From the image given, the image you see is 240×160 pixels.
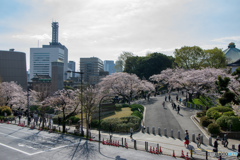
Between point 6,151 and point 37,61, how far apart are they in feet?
575

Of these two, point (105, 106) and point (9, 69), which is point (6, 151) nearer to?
point (105, 106)

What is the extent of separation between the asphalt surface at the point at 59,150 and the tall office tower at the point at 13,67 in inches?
1982

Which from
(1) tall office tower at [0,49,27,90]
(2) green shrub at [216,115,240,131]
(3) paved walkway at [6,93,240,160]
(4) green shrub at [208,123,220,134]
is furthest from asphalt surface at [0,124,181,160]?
(1) tall office tower at [0,49,27,90]

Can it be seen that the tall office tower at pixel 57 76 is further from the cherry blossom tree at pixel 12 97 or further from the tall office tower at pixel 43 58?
the tall office tower at pixel 43 58

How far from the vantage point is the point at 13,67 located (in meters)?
67.3

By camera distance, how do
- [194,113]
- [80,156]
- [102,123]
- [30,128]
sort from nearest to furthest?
1. [80,156]
2. [102,123]
3. [30,128]
4. [194,113]

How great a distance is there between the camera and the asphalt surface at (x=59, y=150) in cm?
1619

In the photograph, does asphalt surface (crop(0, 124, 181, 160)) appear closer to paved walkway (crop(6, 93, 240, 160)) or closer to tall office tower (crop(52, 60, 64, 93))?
paved walkway (crop(6, 93, 240, 160))

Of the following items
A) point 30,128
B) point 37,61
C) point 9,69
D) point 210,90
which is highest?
point 37,61

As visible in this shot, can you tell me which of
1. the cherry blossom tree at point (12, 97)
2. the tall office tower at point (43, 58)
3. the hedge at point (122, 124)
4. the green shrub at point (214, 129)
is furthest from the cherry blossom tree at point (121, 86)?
the tall office tower at point (43, 58)

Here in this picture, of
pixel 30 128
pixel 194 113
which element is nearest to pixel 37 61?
pixel 30 128

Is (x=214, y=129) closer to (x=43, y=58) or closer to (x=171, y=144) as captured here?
(x=171, y=144)

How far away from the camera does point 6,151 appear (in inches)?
693

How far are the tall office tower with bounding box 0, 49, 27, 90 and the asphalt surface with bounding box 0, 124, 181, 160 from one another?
50.3 metres
